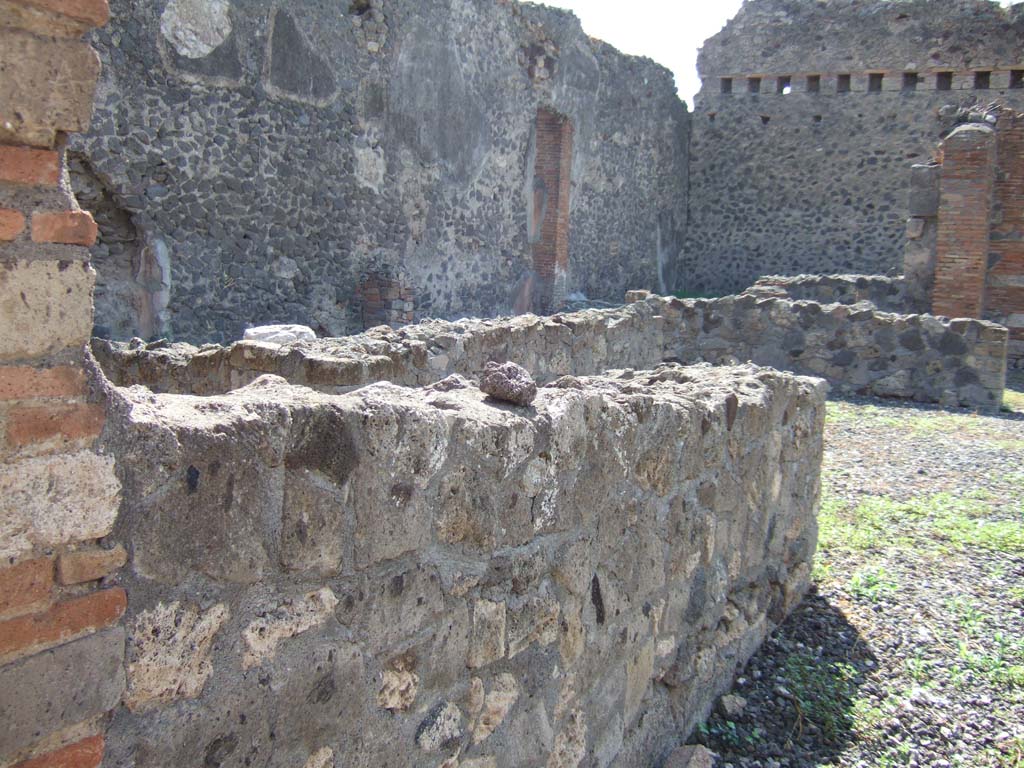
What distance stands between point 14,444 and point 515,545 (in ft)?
3.90

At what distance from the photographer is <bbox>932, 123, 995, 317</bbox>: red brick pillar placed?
12.7 metres

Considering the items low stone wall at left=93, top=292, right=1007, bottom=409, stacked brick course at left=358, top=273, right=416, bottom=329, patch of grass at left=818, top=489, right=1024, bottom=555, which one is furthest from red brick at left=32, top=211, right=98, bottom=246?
stacked brick course at left=358, top=273, right=416, bottom=329

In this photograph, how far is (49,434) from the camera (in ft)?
4.52

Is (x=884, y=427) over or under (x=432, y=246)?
under

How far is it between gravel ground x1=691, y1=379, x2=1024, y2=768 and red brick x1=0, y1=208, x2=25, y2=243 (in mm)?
2537

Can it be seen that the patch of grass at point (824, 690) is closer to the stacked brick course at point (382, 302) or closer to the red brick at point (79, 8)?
the red brick at point (79, 8)

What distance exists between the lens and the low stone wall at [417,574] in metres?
1.52

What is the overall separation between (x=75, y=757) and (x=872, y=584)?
384 cm

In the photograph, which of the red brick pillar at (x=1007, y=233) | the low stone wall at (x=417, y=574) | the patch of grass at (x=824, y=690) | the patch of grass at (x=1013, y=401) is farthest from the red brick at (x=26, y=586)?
the red brick pillar at (x=1007, y=233)

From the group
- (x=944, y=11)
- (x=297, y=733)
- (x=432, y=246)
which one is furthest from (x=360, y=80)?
(x=944, y=11)

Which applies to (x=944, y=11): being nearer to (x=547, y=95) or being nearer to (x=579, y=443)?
(x=547, y=95)

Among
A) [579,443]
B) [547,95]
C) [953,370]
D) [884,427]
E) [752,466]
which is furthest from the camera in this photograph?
[547,95]

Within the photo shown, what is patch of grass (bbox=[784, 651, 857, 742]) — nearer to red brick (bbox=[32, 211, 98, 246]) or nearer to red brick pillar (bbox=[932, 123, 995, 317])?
red brick (bbox=[32, 211, 98, 246])

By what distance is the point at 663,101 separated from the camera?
1973 centimetres
